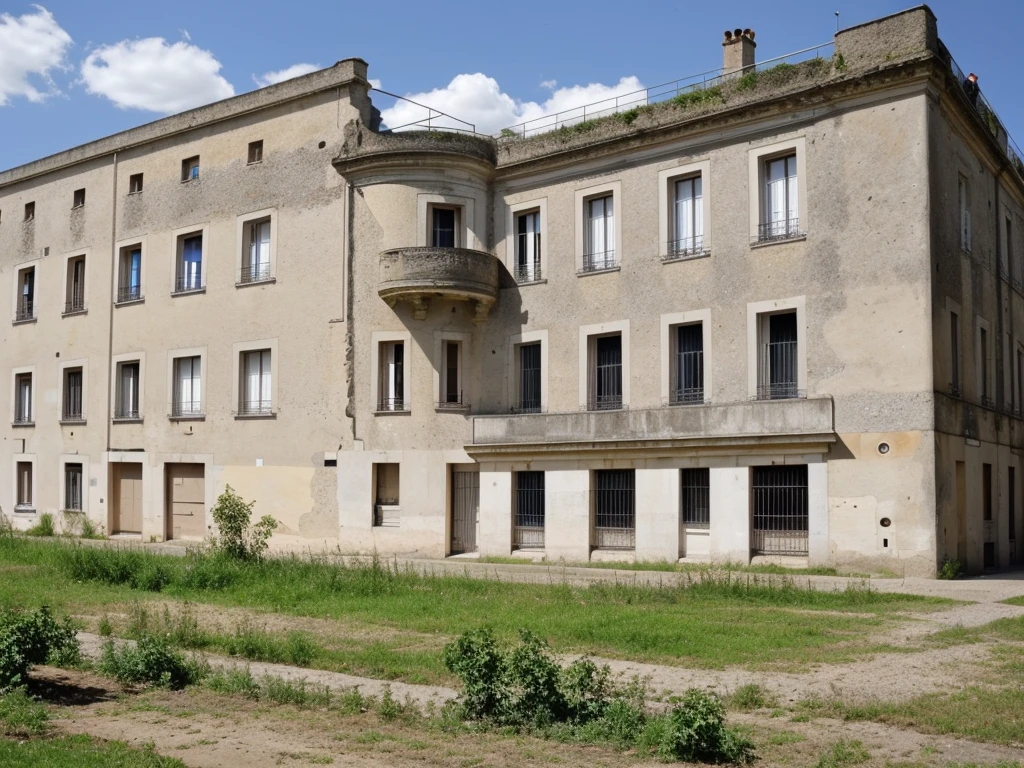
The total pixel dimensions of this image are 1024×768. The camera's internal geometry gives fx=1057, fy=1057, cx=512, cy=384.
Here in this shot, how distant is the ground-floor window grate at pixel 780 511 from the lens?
22.5 m

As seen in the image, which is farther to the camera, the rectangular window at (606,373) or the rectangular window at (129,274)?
the rectangular window at (129,274)

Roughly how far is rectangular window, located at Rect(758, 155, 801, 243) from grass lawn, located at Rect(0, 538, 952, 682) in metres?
7.83

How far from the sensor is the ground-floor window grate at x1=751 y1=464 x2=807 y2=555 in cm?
2248

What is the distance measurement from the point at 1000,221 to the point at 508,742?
24.3 m

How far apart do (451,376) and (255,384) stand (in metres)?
6.60

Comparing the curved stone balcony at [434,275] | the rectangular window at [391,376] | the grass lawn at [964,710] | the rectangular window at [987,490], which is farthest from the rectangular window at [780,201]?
the grass lawn at [964,710]

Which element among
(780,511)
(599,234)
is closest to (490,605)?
(780,511)

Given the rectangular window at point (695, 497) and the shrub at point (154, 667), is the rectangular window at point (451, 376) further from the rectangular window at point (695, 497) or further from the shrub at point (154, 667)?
the shrub at point (154, 667)

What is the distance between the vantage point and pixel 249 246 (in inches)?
1244

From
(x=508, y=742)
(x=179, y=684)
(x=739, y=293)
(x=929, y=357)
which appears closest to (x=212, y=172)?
(x=739, y=293)

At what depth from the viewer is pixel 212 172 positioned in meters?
32.4

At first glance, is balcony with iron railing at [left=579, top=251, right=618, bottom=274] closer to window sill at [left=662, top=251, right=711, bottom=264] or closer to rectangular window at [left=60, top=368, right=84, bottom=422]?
window sill at [left=662, top=251, right=711, bottom=264]

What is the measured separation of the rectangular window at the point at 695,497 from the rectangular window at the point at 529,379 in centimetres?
479

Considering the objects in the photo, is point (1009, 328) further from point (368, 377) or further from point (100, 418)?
point (100, 418)
